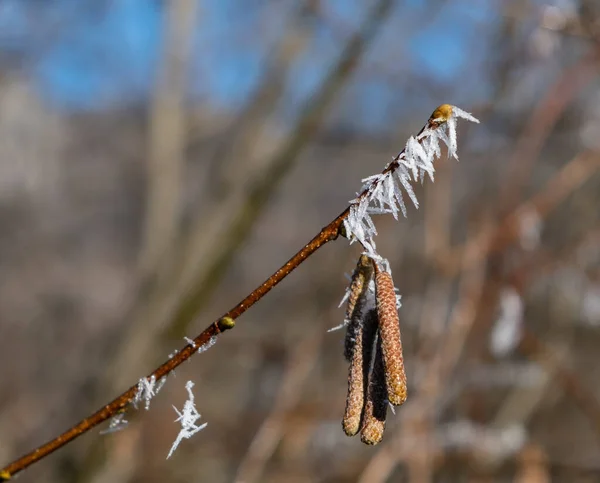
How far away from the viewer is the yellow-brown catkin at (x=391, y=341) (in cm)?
63

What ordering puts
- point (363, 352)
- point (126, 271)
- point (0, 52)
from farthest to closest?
point (126, 271) < point (0, 52) < point (363, 352)

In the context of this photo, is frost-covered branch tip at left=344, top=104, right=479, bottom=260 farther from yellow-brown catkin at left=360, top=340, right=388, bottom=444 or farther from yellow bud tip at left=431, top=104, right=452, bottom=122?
yellow-brown catkin at left=360, top=340, right=388, bottom=444

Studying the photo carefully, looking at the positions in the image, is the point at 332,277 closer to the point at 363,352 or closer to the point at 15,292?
the point at 363,352

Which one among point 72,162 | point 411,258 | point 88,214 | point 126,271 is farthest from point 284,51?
point 72,162

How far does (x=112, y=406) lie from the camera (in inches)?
28.8

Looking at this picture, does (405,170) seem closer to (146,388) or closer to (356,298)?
(356,298)

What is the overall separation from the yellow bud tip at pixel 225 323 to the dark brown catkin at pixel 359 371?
133 millimetres

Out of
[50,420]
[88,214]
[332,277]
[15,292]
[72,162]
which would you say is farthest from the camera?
[72,162]

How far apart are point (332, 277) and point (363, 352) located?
249 cm

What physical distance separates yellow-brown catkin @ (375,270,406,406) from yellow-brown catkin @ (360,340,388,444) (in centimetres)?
3

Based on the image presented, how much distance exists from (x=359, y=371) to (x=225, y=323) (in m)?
0.15

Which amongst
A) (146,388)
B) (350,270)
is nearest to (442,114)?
(146,388)

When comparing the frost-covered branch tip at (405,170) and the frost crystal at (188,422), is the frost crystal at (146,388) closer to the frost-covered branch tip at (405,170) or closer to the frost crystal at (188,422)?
the frost crystal at (188,422)

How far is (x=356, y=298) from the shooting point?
73 cm
